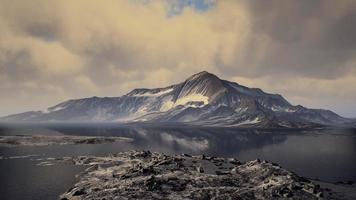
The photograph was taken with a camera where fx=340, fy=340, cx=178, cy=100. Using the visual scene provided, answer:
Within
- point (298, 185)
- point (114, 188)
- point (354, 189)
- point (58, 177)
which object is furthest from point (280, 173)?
point (58, 177)

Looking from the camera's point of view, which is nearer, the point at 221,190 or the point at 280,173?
the point at 221,190

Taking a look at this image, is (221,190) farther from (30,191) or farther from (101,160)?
(101,160)

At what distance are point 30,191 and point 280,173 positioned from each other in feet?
243

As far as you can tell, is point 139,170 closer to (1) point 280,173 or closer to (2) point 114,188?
(2) point 114,188

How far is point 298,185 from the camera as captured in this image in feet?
302

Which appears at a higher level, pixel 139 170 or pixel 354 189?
→ pixel 139 170

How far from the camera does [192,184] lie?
91938 mm

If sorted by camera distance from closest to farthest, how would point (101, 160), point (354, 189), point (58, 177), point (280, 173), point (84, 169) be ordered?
point (354, 189)
point (280, 173)
point (58, 177)
point (84, 169)
point (101, 160)

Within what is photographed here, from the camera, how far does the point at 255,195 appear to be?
83.6 m

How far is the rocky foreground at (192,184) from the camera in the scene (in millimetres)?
83062

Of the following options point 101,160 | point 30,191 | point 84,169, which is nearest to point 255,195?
point 30,191

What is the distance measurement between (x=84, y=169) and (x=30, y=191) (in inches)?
1454

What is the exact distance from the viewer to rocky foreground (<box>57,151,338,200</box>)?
273 feet

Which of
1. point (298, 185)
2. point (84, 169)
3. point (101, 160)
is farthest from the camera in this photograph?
point (101, 160)
